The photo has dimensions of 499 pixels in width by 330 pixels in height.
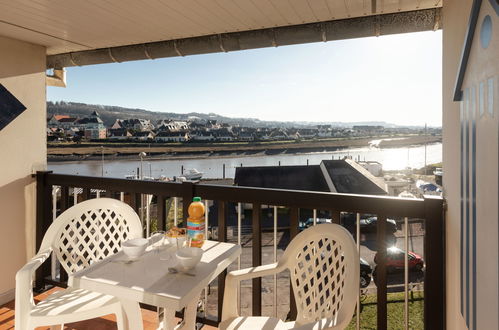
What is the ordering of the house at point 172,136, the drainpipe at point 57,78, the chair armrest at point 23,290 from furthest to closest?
the house at point 172,136, the drainpipe at point 57,78, the chair armrest at point 23,290

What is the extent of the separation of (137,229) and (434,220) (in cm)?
191

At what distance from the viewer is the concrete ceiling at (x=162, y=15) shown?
230 centimetres

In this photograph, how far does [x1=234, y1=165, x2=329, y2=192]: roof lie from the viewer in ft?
77.5

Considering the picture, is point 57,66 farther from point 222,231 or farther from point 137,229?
point 222,231

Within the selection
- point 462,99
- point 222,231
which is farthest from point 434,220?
point 222,231

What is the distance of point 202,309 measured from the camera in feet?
9.18

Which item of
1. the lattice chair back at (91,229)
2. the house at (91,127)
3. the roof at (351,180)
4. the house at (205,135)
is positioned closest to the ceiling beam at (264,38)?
the lattice chair back at (91,229)

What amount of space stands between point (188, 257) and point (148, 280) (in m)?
0.21

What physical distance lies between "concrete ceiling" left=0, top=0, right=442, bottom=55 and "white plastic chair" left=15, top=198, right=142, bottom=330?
4.79ft

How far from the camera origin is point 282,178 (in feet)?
79.8

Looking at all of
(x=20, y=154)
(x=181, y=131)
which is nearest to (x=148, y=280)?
(x=20, y=154)

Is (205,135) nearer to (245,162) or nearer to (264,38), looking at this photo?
(245,162)

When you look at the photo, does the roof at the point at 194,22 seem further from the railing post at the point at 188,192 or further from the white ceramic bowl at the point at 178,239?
the white ceramic bowl at the point at 178,239

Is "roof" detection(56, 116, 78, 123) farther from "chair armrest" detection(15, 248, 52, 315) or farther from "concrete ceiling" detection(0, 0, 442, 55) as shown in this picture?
"chair armrest" detection(15, 248, 52, 315)
